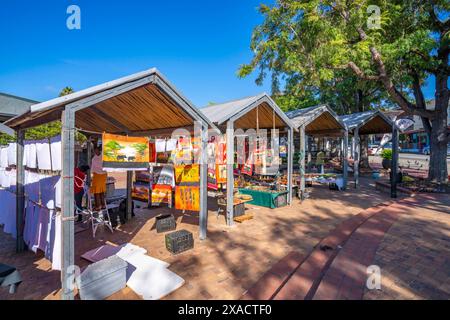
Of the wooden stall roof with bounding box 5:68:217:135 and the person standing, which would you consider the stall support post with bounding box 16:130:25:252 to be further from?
the person standing

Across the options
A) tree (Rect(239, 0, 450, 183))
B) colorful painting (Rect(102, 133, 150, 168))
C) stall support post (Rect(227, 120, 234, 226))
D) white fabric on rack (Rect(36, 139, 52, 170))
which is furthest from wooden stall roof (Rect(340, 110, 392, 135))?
white fabric on rack (Rect(36, 139, 52, 170))

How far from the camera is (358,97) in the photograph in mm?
21312

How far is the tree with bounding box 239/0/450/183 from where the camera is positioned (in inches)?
369

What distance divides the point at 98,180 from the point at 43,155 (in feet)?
7.56

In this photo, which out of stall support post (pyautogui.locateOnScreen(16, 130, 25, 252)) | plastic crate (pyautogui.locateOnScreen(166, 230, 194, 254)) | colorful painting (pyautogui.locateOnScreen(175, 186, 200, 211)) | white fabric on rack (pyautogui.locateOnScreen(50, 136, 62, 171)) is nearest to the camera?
white fabric on rack (pyautogui.locateOnScreen(50, 136, 62, 171))

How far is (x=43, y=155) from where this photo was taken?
14.7 feet

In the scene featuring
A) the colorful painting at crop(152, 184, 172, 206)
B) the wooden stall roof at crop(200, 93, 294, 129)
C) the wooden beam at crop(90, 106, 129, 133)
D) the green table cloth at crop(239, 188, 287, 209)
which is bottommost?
the green table cloth at crop(239, 188, 287, 209)

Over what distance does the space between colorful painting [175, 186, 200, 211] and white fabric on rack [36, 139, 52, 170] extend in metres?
2.93

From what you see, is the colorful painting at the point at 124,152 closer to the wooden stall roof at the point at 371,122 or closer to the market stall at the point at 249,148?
the market stall at the point at 249,148

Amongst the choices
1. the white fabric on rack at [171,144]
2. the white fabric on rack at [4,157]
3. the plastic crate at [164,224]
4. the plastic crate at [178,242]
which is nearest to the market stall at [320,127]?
the white fabric on rack at [171,144]

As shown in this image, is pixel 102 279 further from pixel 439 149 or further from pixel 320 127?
pixel 439 149

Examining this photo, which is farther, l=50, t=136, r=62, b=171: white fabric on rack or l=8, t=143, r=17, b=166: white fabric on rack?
l=8, t=143, r=17, b=166: white fabric on rack

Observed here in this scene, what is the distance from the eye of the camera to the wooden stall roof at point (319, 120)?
1047cm
